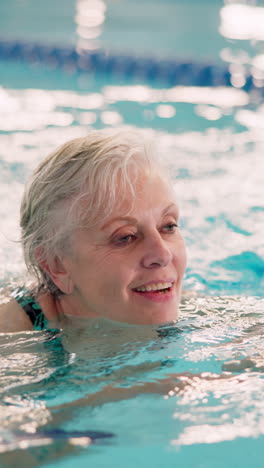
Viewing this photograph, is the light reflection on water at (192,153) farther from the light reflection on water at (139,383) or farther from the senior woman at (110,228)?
the light reflection on water at (139,383)

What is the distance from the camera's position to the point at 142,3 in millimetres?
12609

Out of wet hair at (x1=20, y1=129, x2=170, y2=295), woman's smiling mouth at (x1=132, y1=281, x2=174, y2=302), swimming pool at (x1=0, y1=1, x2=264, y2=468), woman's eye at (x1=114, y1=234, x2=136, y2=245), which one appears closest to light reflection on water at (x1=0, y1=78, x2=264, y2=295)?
swimming pool at (x1=0, y1=1, x2=264, y2=468)

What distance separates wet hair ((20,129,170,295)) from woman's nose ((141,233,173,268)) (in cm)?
17

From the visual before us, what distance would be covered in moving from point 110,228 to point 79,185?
7.4 inches

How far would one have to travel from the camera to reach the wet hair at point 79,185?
229 cm

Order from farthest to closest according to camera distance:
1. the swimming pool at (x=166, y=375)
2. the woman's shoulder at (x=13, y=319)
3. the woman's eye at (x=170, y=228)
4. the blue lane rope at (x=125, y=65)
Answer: the blue lane rope at (x=125, y=65), the woman's shoulder at (x=13, y=319), the woman's eye at (x=170, y=228), the swimming pool at (x=166, y=375)

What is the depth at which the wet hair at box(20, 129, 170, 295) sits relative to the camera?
7.50 feet

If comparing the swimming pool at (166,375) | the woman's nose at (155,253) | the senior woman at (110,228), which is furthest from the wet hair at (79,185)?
the swimming pool at (166,375)

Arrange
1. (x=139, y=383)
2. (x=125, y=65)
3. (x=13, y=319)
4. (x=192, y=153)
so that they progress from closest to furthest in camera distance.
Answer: (x=139, y=383) < (x=13, y=319) < (x=192, y=153) < (x=125, y=65)

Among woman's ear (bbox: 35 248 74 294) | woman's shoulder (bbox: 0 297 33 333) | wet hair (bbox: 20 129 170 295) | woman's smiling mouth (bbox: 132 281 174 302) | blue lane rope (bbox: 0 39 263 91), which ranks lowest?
woman's shoulder (bbox: 0 297 33 333)

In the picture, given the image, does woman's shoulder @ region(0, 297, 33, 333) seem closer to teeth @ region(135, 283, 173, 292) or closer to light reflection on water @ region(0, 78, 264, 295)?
light reflection on water @ region(0, 78, 264, 295)

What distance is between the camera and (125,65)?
912 cm

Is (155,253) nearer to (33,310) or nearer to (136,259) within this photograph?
(136,259)

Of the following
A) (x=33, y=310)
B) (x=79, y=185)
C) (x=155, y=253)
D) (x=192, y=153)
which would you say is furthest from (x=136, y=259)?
(x=192, y=153)
